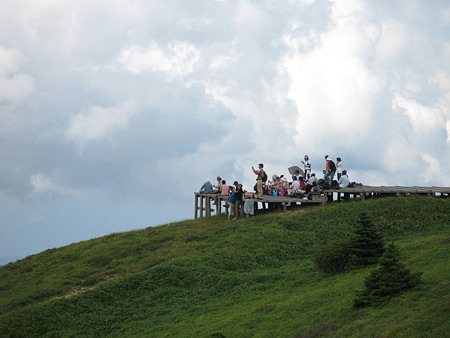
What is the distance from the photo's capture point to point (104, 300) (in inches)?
1078

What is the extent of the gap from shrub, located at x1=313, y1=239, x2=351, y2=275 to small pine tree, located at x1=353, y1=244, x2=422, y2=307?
5723 millimetres

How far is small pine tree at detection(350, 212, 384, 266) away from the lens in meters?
24.8

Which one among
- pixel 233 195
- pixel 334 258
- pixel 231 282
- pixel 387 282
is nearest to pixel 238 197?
pixel 233 195

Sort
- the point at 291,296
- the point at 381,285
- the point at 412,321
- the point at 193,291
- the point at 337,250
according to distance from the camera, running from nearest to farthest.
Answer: the point at 412,321 < the point at 381,285 < the point at 291,296 < the point at 337,250 < the point at 193,291

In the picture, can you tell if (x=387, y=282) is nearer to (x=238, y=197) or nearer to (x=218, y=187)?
(x=238, y=197)

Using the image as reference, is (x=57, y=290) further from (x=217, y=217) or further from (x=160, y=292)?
(x=217, y=217)

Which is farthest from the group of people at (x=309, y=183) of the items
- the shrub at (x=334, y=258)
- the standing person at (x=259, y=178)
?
the shrub at (x=334, y=258)

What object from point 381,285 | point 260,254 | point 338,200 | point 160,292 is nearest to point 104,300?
point 160,292

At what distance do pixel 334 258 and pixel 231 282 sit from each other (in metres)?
4.96

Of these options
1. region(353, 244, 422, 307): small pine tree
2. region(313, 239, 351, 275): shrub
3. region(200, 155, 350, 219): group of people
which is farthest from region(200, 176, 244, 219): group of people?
region(353, 244, 422, 307): small pine tree

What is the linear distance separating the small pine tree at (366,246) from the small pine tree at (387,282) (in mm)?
5259

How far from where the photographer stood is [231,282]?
27.5 meters

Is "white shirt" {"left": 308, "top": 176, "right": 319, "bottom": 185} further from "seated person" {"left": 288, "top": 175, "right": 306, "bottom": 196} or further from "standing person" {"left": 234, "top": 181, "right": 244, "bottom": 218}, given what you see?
"standing person" {"left": 234, "top": 181, "right": 244, "bottom": 218}

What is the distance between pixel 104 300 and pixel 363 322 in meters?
13.6
